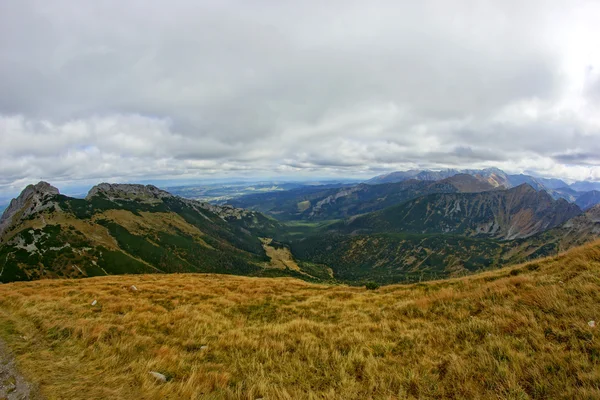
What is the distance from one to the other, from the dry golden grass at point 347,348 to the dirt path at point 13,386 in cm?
25

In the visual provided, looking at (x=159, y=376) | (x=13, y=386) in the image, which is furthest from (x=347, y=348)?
(x=13, y=386)

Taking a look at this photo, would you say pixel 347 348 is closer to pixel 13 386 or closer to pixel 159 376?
pixel 159 376

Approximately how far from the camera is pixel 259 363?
9367 mm

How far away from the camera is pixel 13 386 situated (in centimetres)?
737

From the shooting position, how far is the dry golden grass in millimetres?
6977

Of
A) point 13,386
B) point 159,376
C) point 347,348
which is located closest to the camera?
point 13,386

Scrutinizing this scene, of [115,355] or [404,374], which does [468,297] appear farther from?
[115,355]

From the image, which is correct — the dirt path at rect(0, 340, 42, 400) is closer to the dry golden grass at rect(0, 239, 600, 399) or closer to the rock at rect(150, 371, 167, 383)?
the dry golden grass at rect(0, 239, 600, 399)

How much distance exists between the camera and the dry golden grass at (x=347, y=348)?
275 inches

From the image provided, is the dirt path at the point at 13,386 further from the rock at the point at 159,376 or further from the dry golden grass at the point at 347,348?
the rock at the point at 159,376

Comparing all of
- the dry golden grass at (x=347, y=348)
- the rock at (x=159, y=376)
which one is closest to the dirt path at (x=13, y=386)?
the dry golden grass at (x=347, y=348)

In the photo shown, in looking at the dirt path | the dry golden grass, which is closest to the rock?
the dry golden grass

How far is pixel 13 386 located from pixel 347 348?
33.7ft

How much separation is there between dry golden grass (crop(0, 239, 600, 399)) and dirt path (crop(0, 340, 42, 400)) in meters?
0.25
